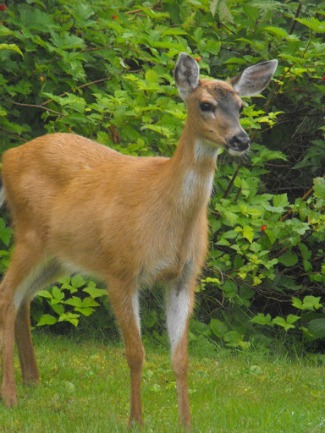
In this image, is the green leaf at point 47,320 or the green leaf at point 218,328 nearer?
the green leaf at point 47,320

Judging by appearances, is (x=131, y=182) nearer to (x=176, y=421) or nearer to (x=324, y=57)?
(x=176, y=421)

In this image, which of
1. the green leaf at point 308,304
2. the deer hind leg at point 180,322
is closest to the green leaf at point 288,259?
the green leaf at point 308,304

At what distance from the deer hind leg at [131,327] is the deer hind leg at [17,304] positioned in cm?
89

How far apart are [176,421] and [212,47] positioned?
11.3 feet

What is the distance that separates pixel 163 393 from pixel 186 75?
7.03 feet

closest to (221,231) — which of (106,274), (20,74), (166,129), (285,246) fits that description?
(285,246)

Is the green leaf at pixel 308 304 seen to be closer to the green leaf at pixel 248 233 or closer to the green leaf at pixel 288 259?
the green leaf at pixel 288 259

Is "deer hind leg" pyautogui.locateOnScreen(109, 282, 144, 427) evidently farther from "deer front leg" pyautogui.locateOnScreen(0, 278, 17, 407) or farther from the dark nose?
the dark nose

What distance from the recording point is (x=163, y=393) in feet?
23.4

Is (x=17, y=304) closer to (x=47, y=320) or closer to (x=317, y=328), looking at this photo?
(x=47, y=320)

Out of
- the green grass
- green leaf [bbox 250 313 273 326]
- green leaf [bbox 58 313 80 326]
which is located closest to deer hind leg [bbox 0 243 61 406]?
the green grass

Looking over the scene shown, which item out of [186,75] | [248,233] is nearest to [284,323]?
[248,233]

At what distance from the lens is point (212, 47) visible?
27.9ft

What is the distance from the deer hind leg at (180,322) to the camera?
6285 mm
